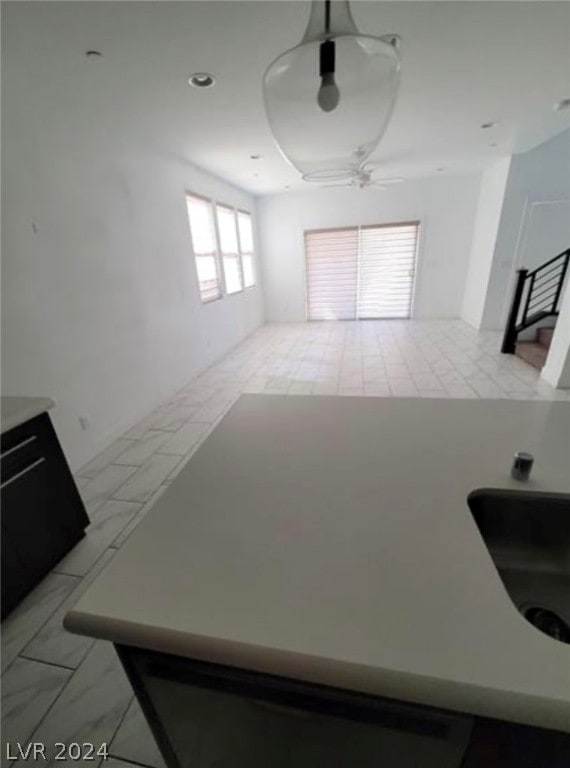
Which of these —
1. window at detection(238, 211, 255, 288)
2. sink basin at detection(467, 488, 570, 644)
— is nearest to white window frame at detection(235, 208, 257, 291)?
window at detection(238, 211, 255, 288)

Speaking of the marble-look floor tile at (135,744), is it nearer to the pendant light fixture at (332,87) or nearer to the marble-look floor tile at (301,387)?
the pendant light fixture at (332,87)

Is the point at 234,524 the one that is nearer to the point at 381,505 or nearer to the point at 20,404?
the point at 381,505

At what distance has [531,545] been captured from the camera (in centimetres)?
92

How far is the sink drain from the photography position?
788 mm

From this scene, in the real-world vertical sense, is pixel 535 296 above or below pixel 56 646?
above

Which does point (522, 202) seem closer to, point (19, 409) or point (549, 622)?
point (549, 622)

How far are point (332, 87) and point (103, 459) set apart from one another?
9.27 feet

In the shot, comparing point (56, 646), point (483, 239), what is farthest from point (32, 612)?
point (483, 239)

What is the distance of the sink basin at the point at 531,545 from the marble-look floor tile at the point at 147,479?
2043mm

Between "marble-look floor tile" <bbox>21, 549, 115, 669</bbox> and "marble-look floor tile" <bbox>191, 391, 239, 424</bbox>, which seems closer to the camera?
"marble-look floor tile" <bbox>21, 549, 115, 669</bbox>

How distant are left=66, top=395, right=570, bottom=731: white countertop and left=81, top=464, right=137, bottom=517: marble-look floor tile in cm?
162

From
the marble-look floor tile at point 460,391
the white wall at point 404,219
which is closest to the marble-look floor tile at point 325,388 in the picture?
the marble-look floor tile at point 460,391

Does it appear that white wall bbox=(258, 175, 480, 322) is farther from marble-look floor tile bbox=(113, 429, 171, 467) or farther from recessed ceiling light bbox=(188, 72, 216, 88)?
marble-look floor tile bbox=(113, 429, 171, 467)

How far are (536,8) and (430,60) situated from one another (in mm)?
601
